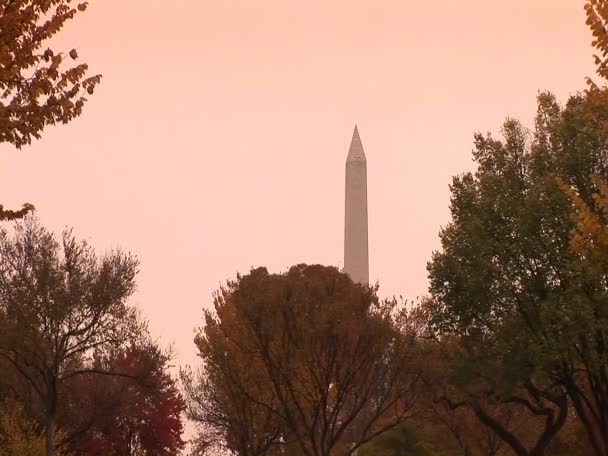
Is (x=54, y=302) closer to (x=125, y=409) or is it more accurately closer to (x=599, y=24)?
(x=125, y=409)

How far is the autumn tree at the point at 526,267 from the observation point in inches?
1502

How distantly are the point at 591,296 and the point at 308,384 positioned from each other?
60.8 feet

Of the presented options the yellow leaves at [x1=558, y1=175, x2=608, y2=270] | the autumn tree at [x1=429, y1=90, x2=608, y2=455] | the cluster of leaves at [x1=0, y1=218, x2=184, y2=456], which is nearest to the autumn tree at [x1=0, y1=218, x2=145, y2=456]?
Answer: the cluster of leaves at [x1=0, y1=218, x2=184, y2=456]

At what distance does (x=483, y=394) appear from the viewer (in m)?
45.8

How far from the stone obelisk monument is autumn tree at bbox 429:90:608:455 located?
49.8 metres

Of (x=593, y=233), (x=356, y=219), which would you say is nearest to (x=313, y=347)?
(x=593, y=233)

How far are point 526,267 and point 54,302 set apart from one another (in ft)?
80.2

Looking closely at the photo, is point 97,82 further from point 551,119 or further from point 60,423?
point 60,423

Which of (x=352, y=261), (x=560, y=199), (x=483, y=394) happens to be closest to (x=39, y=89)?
(x=560, y=199)

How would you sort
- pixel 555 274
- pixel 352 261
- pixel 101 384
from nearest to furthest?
pixel 555 274
pixel 101 384
pixel 352 261

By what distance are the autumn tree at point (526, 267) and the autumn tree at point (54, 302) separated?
17.6m

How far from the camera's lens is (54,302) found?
5247cm

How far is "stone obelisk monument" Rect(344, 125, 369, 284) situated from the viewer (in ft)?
311

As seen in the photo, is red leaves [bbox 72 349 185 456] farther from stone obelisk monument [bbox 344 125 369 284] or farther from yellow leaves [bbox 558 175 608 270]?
yellow leaves [bbox 558 175 608 270]
